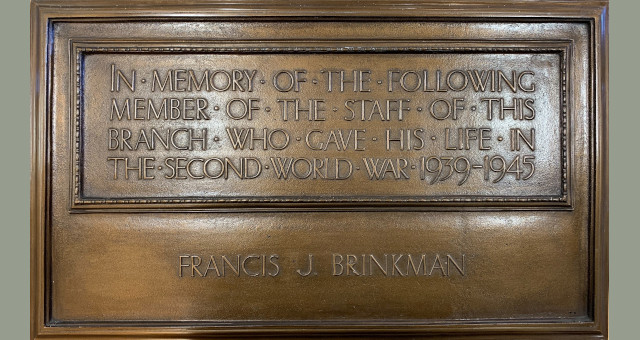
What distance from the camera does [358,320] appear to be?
12.8 ft

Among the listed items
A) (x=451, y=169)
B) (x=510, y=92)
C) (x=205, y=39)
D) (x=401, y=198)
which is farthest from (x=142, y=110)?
(x=510, y=92)

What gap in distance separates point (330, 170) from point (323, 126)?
317 millimetres

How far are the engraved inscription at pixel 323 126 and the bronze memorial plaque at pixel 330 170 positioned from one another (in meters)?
0.01

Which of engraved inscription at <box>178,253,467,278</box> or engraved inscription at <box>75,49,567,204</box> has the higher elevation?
engraved inscription at <box>75,49,567,204</box>

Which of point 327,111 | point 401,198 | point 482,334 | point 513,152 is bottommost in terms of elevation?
point 482,334

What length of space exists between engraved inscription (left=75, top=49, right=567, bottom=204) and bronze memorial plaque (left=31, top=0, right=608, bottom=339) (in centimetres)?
1

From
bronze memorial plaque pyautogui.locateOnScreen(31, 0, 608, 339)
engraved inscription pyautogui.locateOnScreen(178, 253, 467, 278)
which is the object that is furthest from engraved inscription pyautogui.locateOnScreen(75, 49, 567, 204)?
engraved inscription pyautogui.locateOnScreen(178, 253, 467, 278)

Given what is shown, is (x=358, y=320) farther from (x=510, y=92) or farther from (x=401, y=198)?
(x=510, y=92)

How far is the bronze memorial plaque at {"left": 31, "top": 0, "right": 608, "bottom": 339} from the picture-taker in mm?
3875

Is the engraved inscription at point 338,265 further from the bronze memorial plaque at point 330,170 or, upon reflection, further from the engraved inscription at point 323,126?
the engraved inscription at point 323,126

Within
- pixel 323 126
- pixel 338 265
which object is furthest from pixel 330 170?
pixel 338 265

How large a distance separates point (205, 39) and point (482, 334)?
2.86 meters

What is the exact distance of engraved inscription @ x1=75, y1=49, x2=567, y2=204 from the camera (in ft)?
12.8

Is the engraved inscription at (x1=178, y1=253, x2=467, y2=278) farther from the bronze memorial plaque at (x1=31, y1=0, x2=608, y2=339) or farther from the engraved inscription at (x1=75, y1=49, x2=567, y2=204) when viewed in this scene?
the engraved inscription at (x1=75, y1=49, x2=567, y2=204)
